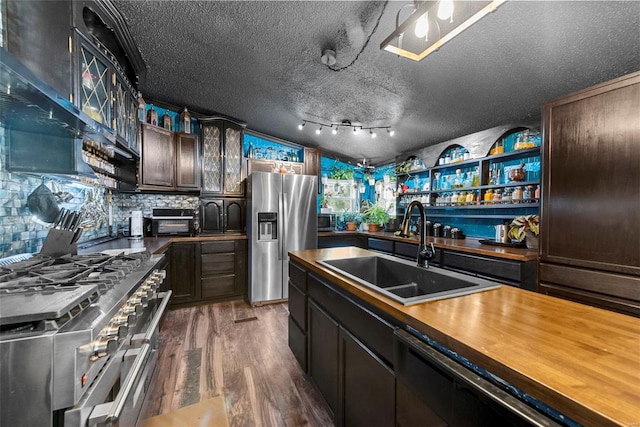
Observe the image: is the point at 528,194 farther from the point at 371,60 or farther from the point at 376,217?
the point at 376,217

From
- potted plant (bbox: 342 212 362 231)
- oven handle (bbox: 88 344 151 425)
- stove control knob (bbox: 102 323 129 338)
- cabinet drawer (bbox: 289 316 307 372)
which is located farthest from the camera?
potted plant (bbox: 342 212 362 231)

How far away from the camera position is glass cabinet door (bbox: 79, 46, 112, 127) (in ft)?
5.24

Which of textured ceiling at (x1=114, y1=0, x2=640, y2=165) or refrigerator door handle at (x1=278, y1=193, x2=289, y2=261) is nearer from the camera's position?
textured ceiling at (x1=114, y1=0, x2=640, y2=165)

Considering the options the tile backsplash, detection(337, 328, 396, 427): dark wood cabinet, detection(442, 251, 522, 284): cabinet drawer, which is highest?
the tile backsplash

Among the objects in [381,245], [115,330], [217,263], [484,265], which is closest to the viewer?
[115,330]

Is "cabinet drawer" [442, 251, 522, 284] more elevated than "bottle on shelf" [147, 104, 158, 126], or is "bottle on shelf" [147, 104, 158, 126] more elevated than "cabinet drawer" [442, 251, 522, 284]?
"bottle on shelf" [147, 104, 158, 126]

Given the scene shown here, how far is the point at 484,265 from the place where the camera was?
2.56 metres

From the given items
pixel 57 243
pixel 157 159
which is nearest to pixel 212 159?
pixel 157 159

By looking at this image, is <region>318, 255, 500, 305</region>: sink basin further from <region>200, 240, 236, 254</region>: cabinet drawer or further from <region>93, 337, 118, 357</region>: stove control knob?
<region>200, 240, 236, 254</region>: cabinet drawer

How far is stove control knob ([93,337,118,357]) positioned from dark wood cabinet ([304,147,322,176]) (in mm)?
3825

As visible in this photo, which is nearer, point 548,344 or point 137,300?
point 548,344

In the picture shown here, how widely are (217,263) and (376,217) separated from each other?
2784 mm

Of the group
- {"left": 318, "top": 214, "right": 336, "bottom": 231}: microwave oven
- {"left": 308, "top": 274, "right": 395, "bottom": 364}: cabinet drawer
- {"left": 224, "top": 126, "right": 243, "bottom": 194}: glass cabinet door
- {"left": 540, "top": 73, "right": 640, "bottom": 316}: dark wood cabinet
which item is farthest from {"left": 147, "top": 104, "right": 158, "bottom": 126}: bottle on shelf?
{"left": 540, "top": 73, "right": 640, "bottom": 316}: dark wood cabinet

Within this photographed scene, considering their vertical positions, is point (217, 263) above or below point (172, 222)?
below
